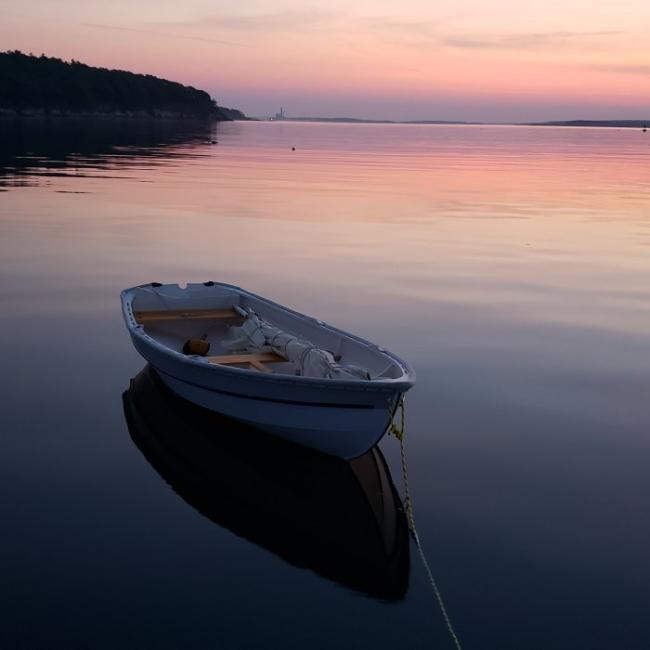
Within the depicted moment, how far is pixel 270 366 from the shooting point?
1034cm

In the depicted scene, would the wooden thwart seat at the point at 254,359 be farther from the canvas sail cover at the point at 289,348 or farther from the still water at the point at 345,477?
the still water at the point at 345,477

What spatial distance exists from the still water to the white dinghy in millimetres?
621

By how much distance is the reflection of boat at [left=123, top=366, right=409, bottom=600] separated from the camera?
7.27 m

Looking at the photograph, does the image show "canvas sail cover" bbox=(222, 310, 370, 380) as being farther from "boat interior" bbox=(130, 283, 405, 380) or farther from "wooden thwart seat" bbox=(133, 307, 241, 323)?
"wooden thwart seat" bbox=(133, 307, 241, 323)

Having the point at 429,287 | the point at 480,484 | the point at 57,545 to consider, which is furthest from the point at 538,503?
the point at 429,287

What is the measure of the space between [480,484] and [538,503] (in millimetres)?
667

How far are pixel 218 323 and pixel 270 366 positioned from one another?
2878 mm

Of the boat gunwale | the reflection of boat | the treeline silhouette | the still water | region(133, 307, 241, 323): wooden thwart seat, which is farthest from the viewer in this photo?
the treeline silhouette

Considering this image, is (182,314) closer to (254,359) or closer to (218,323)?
(218,323)

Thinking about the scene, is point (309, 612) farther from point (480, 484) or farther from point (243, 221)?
point (243, 221)

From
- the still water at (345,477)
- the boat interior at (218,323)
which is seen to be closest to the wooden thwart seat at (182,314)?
the boat interior at (218,323)

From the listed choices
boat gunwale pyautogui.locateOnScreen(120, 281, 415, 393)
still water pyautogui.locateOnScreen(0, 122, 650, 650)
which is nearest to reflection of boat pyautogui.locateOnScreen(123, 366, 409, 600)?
still water pyautogui.locateOnScreen(0, 122, 650, 650)

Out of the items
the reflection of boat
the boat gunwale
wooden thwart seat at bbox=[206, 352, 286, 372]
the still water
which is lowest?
the reflection of boat

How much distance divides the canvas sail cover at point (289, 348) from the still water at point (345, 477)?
3.41ft
